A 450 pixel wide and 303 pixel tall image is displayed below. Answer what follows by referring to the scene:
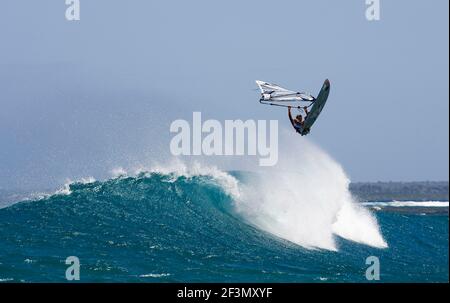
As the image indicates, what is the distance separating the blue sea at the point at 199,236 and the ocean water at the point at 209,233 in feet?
0.11

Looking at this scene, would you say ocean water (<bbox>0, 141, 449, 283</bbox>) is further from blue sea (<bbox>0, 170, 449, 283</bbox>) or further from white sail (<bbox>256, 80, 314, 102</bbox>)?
white sail (<bbox>256, 80, 314, 102</bbox>)

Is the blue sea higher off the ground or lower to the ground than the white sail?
lower

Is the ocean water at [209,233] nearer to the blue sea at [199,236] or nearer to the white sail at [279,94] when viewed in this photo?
the blue sea at [199,236]

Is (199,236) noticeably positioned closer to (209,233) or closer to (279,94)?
(209,233)

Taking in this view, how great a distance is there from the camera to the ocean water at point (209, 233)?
16984 mm

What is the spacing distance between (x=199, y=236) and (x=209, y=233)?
0.45 m

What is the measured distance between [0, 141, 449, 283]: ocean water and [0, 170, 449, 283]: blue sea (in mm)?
33

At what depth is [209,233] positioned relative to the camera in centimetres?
2059

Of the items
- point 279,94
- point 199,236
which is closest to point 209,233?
point 199,236

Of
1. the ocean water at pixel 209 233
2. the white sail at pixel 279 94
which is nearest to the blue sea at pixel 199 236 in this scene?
the ocean water at pixel 209 233

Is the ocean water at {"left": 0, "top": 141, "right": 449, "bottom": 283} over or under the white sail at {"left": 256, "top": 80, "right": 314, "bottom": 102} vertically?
under

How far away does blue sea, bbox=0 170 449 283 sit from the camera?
16.9 m

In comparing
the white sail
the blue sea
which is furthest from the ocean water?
the white sail
